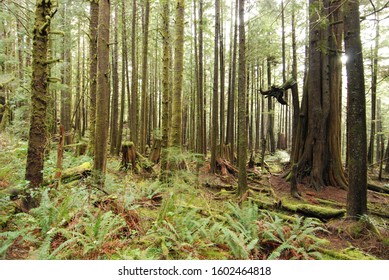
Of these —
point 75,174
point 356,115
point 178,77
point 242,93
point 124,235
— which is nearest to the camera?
point 124,235

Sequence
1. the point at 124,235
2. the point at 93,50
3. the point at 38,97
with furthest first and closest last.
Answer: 1. the point at 93,50
2. the point at 38,97
3. the point at 124,235

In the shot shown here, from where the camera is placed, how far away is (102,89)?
5.19 metres

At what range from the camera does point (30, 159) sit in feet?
13.4

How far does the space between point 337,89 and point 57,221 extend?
9.84 m

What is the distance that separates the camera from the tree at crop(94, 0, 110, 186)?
16.7ft

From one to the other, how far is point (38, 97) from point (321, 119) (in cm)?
876

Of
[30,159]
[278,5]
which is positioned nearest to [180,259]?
[30,159]

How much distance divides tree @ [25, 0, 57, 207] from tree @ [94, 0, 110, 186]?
1112mm

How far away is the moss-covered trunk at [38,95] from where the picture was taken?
13.4ft

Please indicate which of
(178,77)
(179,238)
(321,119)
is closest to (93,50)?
(178,77)

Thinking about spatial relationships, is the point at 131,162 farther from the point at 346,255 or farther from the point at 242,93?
the point at 346,255

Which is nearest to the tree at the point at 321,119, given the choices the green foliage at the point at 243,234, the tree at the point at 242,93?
the tree at the point at 242,93
